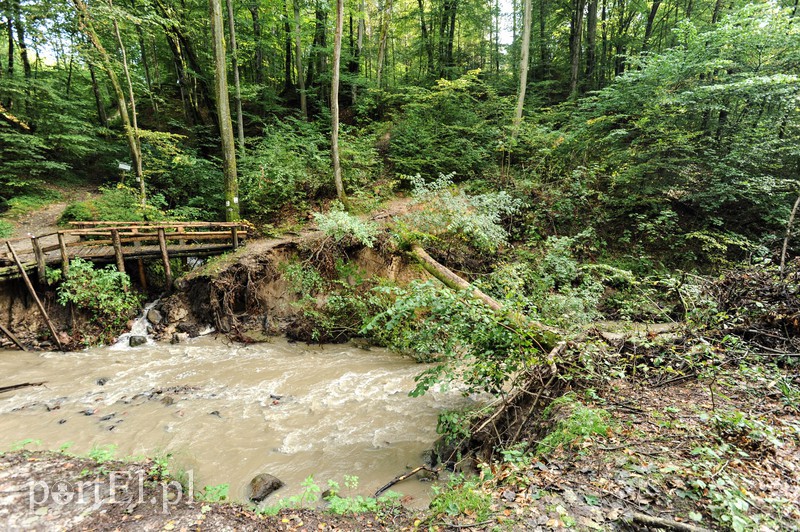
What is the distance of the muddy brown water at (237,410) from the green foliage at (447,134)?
8731 millimetres

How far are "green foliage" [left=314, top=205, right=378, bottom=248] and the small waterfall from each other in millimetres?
5413

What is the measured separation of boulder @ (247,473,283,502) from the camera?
4.34 meters

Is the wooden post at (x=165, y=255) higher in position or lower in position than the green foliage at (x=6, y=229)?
lower

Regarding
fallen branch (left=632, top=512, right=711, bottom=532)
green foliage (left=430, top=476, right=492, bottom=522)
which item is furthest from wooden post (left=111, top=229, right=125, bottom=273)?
fallen branch (left=632, top=512, right=711, bottom=532)

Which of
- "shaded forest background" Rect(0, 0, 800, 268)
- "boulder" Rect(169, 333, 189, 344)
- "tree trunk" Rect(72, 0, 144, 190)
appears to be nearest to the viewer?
"boulder" Rect(169, 333, 189, 344)

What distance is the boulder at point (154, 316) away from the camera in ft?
31.3

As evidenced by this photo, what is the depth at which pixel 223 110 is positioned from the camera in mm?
11211

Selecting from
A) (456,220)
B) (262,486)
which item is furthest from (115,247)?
(456,220)

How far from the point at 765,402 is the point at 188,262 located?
13.5m

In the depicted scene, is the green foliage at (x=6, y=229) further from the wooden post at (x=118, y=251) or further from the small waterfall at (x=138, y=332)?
the small waterfall at (x=138, y=332)

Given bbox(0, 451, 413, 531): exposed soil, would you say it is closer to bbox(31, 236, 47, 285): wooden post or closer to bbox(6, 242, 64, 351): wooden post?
bbox(6, 242, 64, 351): wooden post

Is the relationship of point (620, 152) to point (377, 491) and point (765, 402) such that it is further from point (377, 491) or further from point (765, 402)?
point (377, 491)

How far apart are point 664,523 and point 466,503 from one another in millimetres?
1411

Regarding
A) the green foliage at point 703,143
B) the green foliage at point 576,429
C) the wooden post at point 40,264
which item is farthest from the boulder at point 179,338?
the green foliage at point 703,143
